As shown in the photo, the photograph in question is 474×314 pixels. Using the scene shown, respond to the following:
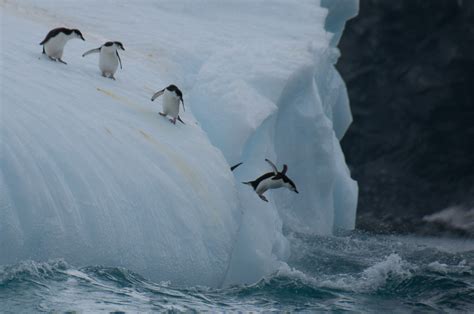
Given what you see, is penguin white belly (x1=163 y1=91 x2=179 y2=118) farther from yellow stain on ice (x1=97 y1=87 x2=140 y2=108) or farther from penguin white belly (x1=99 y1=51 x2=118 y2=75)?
penguin white belly (x1=99 y1=51 x2=118 y2=75)

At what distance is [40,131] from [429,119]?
10.1 metres

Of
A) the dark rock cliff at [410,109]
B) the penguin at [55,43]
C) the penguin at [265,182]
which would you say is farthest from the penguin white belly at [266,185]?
the dark rock cliff at [410,109]

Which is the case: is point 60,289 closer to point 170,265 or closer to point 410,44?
point 170,265

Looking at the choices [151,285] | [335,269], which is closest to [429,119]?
[335,269]

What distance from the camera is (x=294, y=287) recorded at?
19.9ft

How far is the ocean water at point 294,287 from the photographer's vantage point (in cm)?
464

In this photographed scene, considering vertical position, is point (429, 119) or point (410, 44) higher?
point (410, 44)

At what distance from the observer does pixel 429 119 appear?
14562 millimetres

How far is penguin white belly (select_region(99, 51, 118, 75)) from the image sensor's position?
6734mm

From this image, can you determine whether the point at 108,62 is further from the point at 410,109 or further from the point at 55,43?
the point at 410,109

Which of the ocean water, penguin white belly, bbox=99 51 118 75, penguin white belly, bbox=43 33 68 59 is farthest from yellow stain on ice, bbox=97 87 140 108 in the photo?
the ocean water

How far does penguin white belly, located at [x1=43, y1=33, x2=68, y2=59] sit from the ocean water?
2076mm

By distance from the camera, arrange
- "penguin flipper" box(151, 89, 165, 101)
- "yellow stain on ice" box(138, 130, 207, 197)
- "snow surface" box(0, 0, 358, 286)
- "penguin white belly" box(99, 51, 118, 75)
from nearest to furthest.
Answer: "snow surface" box(0, 0, 358, 286) → "yellow stain on ice" box(138, 130, 207, 197) → "penguin flipper" box(151, 89, 165, 101) → "penguin white belly" box(99, 51, 118, 75)

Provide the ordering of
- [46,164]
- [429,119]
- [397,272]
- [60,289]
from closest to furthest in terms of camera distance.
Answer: [60,289]
[46,164]
[397,272]
[429,119]
